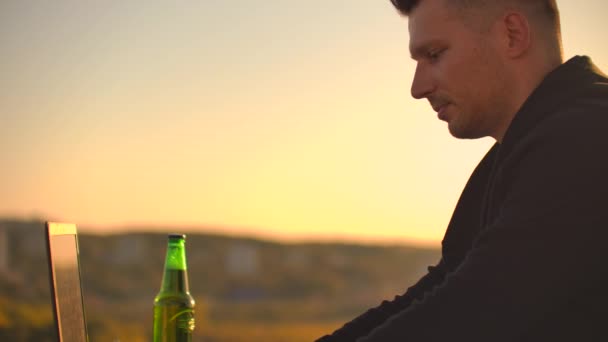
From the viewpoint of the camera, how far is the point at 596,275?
1.07 m

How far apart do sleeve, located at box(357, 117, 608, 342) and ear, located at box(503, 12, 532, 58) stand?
11.5 inches

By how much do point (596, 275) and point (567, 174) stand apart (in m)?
0.12

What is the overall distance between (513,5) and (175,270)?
67cm

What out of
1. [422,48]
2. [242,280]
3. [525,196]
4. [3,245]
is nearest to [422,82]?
[422,48]

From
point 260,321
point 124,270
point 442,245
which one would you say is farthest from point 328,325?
point 442,245

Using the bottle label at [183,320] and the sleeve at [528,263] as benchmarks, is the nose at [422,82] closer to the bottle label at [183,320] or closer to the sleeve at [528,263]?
the sleeve at [528,263]

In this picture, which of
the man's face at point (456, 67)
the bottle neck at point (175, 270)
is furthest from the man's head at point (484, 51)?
the bottle neck at point (175, 270)

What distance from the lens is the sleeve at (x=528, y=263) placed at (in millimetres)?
1047

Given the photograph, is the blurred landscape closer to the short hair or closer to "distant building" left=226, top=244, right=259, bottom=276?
"distant building" left=226, top=244, right=259, bottom=276

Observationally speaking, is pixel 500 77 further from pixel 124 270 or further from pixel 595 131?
pixel 124 270

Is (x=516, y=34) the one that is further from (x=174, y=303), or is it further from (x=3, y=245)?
(x=3, y=245)

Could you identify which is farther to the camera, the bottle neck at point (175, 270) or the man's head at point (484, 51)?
the bottle neck at point (175, 270)

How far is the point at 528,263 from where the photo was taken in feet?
3.44

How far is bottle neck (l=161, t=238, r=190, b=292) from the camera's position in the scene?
4.85ft
